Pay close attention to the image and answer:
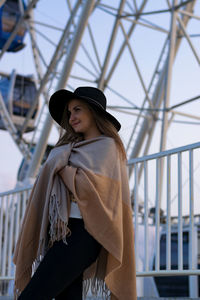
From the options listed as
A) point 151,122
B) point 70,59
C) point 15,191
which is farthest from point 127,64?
point 15,191

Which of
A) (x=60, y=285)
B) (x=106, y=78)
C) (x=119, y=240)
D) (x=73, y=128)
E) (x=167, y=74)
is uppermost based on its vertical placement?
(x=106, y=78)

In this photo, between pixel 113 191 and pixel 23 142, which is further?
pixel 23 142

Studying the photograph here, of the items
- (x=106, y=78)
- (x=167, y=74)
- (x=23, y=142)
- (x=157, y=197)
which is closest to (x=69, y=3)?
(x=106, y=78)

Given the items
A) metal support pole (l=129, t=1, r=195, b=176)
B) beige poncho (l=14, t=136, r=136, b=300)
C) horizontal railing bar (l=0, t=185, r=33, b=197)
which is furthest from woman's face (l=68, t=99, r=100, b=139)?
metal support pole (l=129, t=1, r=195, b=176)

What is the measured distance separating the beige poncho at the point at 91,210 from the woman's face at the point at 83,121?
0.11 metres

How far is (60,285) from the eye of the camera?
2.27 m

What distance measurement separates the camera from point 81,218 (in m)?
2.36

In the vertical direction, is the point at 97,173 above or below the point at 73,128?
below

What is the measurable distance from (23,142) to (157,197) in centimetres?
1577

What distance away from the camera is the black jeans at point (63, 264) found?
88.1 inches

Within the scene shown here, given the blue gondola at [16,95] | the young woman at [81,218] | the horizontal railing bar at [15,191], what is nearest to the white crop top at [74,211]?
the young woman at [81,218]

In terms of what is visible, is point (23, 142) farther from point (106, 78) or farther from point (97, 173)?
point (97, 173)

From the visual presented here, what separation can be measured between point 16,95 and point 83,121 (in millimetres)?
25875

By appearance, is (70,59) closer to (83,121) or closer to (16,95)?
(83,121)
